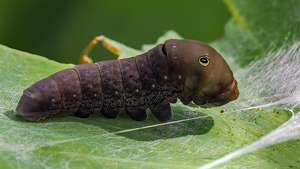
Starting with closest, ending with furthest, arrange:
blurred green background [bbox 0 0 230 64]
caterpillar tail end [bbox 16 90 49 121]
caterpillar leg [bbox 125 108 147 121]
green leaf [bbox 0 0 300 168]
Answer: green leaf [bbox 0 0 300 168] → caterpillar tail end [bbox 16 90 49 121] → caterpillar leg [bbox 125 108 147 121] → blurred green background [bbox 0 0 230 64]

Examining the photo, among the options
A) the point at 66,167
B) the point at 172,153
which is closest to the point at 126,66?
the point at 172,153

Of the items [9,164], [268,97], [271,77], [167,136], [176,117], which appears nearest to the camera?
[9,164]

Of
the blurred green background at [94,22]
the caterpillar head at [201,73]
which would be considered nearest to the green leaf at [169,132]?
the caterpillar head at [201,73]

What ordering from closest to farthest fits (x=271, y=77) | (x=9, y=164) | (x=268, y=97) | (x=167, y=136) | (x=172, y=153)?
(x=9, y=164) < (x=172, y=153) < (x=167, y=136) < (x=268, y=97) < (x=271, y=77)

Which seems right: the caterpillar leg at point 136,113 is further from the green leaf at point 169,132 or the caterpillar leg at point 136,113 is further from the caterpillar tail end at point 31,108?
the caterpillar tail end at point 31,108

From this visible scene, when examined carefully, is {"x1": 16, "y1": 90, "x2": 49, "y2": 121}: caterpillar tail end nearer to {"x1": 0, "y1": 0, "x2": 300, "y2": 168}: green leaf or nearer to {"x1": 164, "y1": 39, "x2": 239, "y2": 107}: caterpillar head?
{"x1": 0, "y1": 0, "x2": 300, "y2": 168}: green leaf

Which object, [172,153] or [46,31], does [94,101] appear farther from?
[46,31]

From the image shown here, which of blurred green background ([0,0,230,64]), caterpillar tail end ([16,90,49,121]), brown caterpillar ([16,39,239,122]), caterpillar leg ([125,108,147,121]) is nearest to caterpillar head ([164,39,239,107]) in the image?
brown caterpillar ([16,39,239,122])
